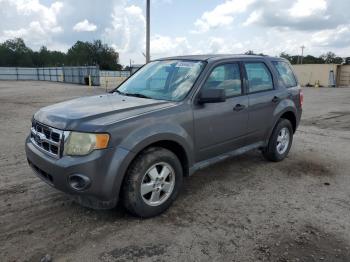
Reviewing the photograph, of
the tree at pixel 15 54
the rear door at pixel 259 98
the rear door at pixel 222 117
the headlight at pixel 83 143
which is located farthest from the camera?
the tree at pixel 15 54

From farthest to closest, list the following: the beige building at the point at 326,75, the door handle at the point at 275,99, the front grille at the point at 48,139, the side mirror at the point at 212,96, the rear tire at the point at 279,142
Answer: the beige building at the point at 326,75, the rear tire at the point at 279,142, the door handle at the point at 275,99, the side mirror at the point at 212,96, the front grille at the point at 48,139

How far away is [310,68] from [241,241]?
41377 millimetres

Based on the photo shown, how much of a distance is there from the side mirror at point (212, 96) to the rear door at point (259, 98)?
40.8 inches

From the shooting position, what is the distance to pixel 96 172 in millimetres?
3195

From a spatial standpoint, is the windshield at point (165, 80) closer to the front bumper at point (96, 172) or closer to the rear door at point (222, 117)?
the rear door at point (222, 117)

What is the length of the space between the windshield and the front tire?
80 cm

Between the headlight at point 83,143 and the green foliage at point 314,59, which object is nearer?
the headlight at point 83,143

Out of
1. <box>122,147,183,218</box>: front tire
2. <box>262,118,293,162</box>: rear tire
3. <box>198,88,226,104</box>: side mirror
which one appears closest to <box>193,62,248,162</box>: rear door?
<box>198,88,226,104</box>: side mirror

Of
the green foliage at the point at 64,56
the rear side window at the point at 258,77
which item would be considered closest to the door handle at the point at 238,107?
the rear side window at the point at 258,77

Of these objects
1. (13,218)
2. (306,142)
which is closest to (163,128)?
(13,218)

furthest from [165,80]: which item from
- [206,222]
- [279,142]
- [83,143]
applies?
[279,142]

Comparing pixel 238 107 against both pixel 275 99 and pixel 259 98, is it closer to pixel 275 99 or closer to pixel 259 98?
pixel 259 98

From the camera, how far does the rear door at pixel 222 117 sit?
4.15 metres

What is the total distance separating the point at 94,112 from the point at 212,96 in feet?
4.51
